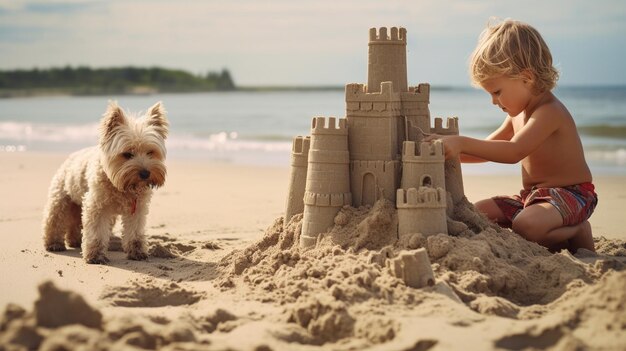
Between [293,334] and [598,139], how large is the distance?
1449 cm

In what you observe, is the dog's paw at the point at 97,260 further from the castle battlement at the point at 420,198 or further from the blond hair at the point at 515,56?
the blond hair at the point at 515,56

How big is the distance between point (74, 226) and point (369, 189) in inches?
128

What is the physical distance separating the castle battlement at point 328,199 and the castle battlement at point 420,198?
1.51ft

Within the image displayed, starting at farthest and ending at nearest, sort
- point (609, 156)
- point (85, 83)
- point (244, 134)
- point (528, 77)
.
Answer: point (85, 83), point (244, 134), point (609, 156), point (528, 77)

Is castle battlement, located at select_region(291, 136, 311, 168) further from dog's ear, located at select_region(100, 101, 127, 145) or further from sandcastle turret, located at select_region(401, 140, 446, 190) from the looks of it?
dog's ear, located at select_region(100, 101, 127, 145)

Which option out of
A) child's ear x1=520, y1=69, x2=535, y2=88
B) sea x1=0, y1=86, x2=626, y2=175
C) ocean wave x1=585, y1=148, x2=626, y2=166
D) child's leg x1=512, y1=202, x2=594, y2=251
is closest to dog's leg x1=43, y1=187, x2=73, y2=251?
child's leg x1=512, y1=202, x2=594, y2=251

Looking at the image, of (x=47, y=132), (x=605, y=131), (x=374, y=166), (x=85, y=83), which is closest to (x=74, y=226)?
(x=374, y=166)

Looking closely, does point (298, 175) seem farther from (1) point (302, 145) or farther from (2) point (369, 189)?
(2) point (369, 189)

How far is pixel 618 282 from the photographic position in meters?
3.82

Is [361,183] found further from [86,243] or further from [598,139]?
[598,139]

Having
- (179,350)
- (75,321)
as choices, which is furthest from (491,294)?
(75,321)

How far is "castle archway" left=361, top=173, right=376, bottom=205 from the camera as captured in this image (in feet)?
16.9

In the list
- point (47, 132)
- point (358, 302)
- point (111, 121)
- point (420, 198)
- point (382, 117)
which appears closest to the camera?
point (358, 302)

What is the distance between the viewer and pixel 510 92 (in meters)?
5.98
